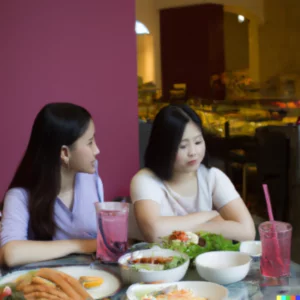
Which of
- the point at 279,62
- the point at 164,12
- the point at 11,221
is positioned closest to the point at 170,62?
the point at 164,12

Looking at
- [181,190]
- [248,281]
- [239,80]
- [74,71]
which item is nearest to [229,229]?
[181,190]

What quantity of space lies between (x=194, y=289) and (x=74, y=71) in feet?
7.63

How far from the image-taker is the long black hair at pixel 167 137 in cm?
205

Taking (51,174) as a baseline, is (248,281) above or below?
below

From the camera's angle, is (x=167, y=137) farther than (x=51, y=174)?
Yes

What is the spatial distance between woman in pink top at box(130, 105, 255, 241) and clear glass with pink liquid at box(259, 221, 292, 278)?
0.44 m

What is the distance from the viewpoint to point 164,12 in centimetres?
429

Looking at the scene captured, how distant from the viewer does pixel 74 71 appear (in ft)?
10.9

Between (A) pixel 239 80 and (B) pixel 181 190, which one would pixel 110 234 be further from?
(A) pixel 239 80

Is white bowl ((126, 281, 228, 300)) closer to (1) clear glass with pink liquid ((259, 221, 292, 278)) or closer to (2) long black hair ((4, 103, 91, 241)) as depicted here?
(1) clear glass with pink liquid ((259, 221, 292, 278))

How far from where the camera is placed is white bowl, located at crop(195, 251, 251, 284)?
4.22 ft

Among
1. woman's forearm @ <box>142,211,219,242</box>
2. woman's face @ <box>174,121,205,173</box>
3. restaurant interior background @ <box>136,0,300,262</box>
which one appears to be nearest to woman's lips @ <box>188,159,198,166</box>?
woman's face @ <box>174,121,205,173</box>

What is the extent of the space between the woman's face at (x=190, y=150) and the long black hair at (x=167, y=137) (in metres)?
0.02

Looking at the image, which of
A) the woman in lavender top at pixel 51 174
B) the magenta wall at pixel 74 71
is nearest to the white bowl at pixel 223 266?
the woman in lavender top at pixel 51 174
